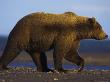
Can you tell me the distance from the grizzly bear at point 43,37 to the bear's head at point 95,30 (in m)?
0.77

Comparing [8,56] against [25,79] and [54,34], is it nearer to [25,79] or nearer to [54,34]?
[54,34]

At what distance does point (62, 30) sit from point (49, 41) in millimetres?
643

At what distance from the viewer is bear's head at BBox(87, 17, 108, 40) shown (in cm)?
2669

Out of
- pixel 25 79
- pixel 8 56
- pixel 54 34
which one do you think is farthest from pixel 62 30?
pixel 25 79

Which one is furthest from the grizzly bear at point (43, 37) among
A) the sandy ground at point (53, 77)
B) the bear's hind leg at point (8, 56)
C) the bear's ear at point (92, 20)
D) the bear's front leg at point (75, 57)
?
the sandy ground at point (53, 77)

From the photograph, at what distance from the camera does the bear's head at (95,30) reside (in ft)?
87.6

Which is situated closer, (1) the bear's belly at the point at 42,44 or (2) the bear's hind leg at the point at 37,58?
(1) the bear's belly at the point at 42,44

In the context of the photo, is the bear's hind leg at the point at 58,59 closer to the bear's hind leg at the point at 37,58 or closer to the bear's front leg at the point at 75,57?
the bear's hind leg at the point at 37,58

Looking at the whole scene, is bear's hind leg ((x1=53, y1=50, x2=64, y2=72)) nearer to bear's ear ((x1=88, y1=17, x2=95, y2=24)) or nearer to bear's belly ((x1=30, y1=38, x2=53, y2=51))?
bear's belly ((x1=30, y1=38, x2=53, y2=51))

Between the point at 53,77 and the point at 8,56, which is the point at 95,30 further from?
the point at 53,77

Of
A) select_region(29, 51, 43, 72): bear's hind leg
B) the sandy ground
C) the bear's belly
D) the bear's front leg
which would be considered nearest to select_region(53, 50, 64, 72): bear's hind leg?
the bear's belly

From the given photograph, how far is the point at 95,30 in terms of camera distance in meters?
27.0

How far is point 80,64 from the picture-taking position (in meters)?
26.3

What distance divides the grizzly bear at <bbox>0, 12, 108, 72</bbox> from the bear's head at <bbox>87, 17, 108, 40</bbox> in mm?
769
